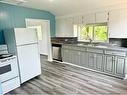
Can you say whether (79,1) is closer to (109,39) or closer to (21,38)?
(109,39)

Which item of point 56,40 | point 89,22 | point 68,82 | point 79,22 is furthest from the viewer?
point 56,40

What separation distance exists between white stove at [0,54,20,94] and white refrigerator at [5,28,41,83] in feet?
0.53

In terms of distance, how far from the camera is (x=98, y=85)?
2984mm

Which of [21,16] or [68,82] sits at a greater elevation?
[21,16]

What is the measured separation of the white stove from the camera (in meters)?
2.64

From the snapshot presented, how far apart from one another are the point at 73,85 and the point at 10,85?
5.47 ft

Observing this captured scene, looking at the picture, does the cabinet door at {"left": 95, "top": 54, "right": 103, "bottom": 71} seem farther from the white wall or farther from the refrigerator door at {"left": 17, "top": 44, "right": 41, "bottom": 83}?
the refrigerator door at {"left": 17, "top": 44, "right": 41, "bottom": 83}

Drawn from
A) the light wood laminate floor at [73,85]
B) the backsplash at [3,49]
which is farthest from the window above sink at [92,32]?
the backsplash at [3,49]

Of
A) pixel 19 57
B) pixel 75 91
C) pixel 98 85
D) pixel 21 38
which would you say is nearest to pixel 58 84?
pixel 75 91

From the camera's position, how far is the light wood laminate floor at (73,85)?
2.72 m

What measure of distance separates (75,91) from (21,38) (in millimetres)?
2033

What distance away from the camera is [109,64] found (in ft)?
11.3

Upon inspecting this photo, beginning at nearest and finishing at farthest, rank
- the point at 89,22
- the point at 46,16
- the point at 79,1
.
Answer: the point at 79,1 < the point at 89,22 < the point at 46,16

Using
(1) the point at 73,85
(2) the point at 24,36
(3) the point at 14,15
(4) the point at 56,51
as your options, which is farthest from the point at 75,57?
(3) the point at 14,15
